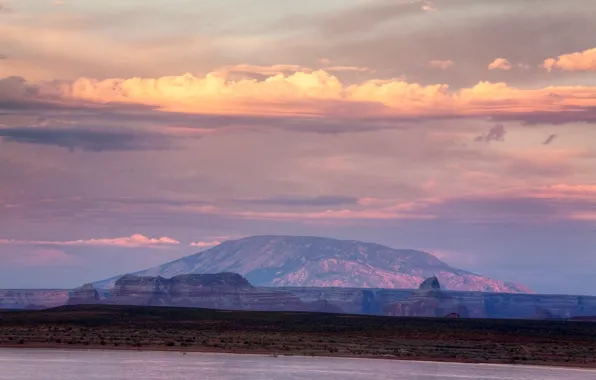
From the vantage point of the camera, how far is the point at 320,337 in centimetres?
11262

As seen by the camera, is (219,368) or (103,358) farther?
(103,358)

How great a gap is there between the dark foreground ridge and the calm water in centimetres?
854

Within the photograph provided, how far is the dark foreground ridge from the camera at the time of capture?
3531 inches

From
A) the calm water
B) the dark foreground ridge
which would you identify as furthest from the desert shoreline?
the calm water

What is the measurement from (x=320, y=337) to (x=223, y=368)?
46060 mm

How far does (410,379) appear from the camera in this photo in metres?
63.0

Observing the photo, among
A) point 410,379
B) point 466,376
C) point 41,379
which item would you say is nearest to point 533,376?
point 466,376

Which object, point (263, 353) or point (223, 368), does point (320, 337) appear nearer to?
point (263, 353)

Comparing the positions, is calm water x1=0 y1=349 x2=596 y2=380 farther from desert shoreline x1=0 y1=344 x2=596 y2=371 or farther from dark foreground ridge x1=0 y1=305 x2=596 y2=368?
dark foreground ridge x1=0 y1=305 x2=596 y2=368

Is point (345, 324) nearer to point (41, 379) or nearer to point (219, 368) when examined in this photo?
point (219, 368)

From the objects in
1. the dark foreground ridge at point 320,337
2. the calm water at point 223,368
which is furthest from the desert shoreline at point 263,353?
the calm water at point 223,368

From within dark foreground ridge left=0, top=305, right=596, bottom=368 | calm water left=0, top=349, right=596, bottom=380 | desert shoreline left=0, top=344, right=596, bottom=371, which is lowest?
dark foreground ridge left=0, top=305, right=596, bottom=368

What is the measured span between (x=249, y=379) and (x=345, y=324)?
302 ft

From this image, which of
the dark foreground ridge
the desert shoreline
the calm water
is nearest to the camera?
the calm water
